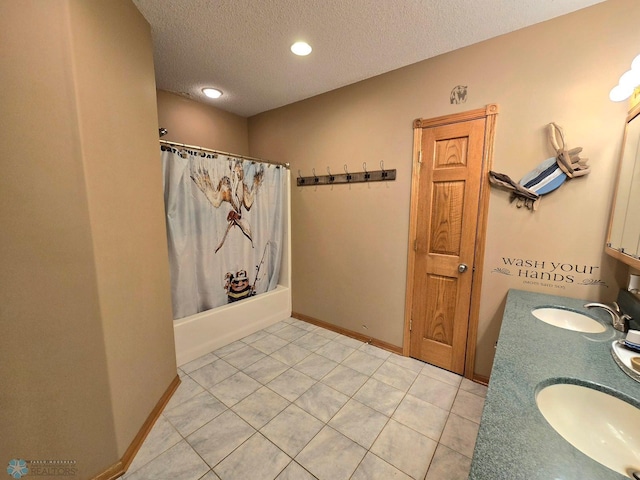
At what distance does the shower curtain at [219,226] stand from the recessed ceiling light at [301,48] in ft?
3.62

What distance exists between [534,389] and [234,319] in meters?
2.43

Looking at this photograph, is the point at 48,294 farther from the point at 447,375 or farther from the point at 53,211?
the point at 447,375

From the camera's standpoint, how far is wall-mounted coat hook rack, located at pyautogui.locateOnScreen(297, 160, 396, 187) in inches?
92.9

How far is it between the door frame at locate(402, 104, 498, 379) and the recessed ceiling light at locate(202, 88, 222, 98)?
80.3 inches

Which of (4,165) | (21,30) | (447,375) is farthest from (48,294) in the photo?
(447,375)

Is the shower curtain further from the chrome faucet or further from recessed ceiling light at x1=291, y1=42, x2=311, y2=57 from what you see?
the chrome faucet

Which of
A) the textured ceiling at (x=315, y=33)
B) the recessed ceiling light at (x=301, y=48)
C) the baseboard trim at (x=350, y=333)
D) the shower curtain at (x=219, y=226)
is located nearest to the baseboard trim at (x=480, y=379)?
the baseboard trim at (x=350, y=333)

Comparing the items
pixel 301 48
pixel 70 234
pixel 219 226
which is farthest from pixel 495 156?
pixel 70 234

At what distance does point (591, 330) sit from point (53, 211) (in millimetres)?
2782

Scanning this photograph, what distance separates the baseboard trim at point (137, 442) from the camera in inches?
50.6

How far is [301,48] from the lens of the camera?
1901 millimetres

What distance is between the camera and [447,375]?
83.3 inches

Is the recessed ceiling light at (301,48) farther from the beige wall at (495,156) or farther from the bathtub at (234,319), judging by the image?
the bathtub at (234,319)

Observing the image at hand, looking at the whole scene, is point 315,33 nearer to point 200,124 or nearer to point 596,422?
point 200,124
